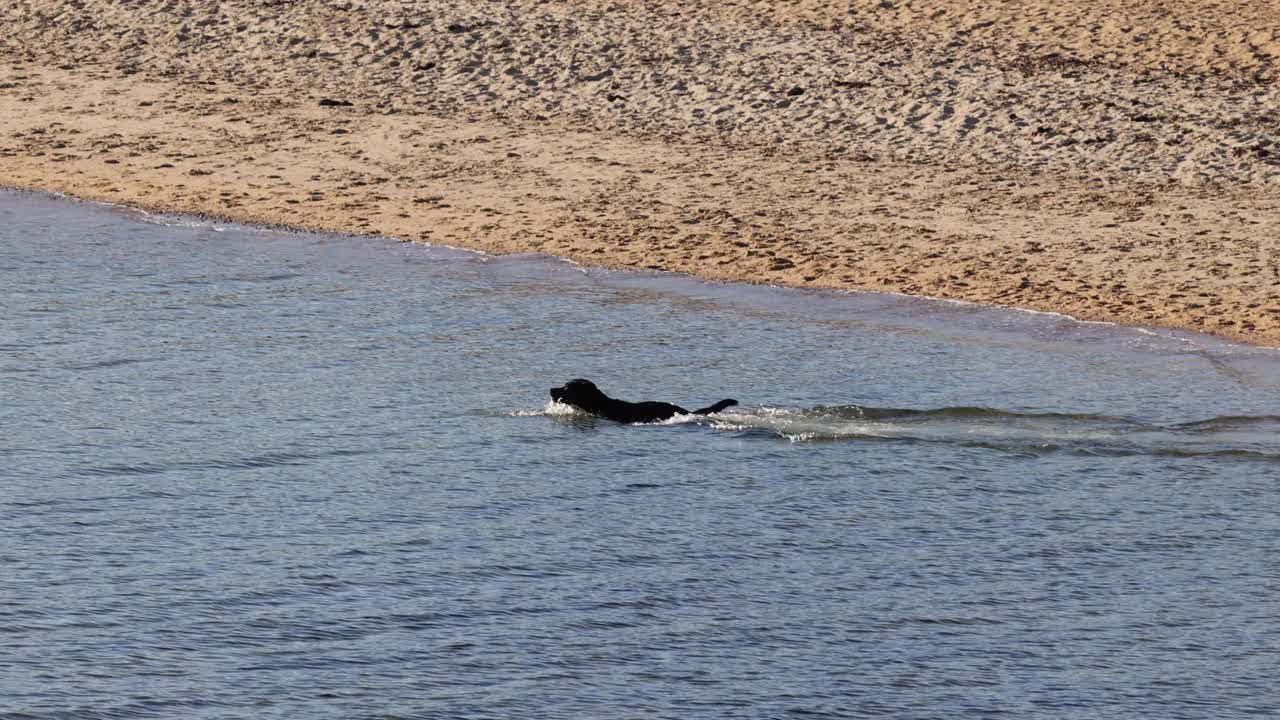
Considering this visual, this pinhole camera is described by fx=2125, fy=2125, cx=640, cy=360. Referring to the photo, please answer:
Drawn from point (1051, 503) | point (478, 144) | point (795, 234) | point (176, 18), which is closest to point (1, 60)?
point (176, 18)

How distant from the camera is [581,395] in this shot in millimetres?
11109

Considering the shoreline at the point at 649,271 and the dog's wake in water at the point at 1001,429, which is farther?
the shoreline at the point at 649,271

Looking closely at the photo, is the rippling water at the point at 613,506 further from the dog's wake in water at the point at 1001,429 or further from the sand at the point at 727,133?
the sand at the point at 727,133

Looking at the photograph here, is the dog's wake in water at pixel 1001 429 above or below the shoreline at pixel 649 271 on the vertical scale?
below

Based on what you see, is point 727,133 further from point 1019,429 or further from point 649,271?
point 1019,429

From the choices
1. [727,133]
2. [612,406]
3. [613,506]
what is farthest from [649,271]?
[613,506]

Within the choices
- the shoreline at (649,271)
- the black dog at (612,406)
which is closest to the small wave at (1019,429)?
the black dog at (612,406)

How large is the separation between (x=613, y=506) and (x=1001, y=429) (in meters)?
2.44

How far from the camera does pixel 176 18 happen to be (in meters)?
21.9

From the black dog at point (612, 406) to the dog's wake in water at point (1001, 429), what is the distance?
51 millimetres

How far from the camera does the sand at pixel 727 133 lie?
15.4 metres

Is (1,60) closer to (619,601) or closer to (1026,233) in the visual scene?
(1026,233)

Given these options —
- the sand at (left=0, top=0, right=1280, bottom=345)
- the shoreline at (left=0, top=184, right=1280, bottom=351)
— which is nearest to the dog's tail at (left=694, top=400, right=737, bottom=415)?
the shoreline at (left=0, top=184, right=1280, bottom=351)

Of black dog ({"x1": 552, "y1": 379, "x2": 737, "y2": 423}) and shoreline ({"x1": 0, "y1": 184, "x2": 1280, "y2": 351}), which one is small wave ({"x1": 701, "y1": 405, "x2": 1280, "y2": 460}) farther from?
shoreline ({"x1": 0, "y1": 184, "x2": 1280, "y2": 351})
